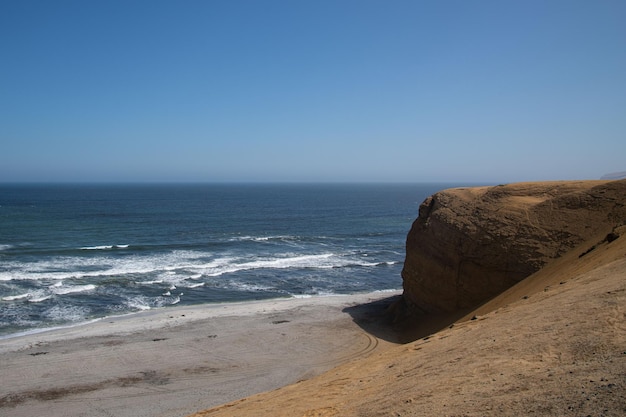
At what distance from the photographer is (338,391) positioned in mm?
8188

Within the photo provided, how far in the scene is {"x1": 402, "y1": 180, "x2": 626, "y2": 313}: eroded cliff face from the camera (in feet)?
57.5

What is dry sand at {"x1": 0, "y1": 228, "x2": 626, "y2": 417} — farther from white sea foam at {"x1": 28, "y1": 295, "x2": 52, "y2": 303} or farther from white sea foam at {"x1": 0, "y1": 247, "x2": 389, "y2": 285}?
white sea foam at {"x1": 0, "y1": 247, "x2": 389, "y2": 285}

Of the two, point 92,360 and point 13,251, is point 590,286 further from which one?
point 13,251

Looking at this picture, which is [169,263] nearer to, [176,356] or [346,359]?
[176,356]

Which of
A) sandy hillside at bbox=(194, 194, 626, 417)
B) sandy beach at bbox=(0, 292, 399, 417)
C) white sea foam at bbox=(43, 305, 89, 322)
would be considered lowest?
sandy beach at bbox=(0, 292, 399, 417)

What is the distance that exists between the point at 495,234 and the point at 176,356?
1364 cm

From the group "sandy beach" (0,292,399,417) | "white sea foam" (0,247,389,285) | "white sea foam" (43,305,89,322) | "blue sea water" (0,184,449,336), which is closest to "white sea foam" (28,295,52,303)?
"blue sea water" (0,184,449,336)

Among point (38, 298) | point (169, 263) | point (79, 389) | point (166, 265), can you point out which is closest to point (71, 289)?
point (38, 298)

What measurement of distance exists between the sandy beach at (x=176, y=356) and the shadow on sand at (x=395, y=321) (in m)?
0.16

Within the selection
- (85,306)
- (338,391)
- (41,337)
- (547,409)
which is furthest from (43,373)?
(547,409)

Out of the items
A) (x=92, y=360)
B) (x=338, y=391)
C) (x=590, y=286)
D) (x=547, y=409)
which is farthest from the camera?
(x=92, y=360)

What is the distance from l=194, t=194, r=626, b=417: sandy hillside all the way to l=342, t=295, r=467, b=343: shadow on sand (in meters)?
8.26

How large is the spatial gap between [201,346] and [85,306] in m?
9.32

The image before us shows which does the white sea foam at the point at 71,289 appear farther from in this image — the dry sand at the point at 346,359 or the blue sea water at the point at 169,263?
the dry sand at the point at 346,359
